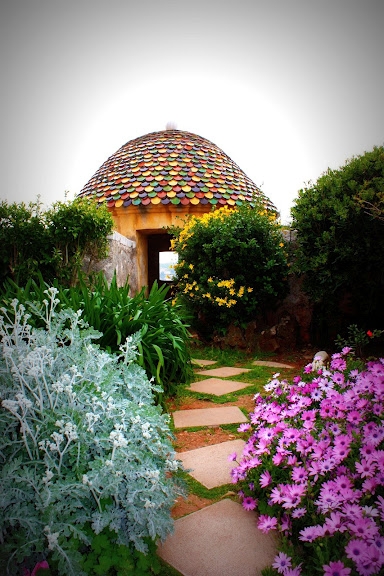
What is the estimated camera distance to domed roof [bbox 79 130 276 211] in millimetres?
8141

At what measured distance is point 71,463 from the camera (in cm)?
136

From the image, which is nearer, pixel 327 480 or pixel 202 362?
pixel 327 480

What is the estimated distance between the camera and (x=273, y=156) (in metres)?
10.3

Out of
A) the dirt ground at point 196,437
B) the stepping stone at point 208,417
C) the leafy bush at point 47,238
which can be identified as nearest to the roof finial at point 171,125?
the leafy bush at point 47,238

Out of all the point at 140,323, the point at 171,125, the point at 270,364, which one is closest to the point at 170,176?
the point at 171,125

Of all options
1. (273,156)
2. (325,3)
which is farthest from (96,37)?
(273,156)

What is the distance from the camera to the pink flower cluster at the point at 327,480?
3.84 ft

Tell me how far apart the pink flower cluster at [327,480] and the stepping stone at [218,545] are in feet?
Answer: 0.21

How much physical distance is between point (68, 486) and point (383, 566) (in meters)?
1.01

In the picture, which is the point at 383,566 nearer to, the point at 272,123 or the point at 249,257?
the point at 249,257

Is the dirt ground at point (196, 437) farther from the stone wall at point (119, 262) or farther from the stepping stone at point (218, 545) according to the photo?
the stone wall at point (119, 262)

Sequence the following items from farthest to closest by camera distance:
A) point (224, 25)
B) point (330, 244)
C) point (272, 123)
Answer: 1. point (272, 123)
2. point (224, 25)
3. point (330, 244)

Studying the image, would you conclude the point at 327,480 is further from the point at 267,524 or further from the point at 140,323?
the point at 140,323

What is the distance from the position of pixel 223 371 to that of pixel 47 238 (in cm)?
279
